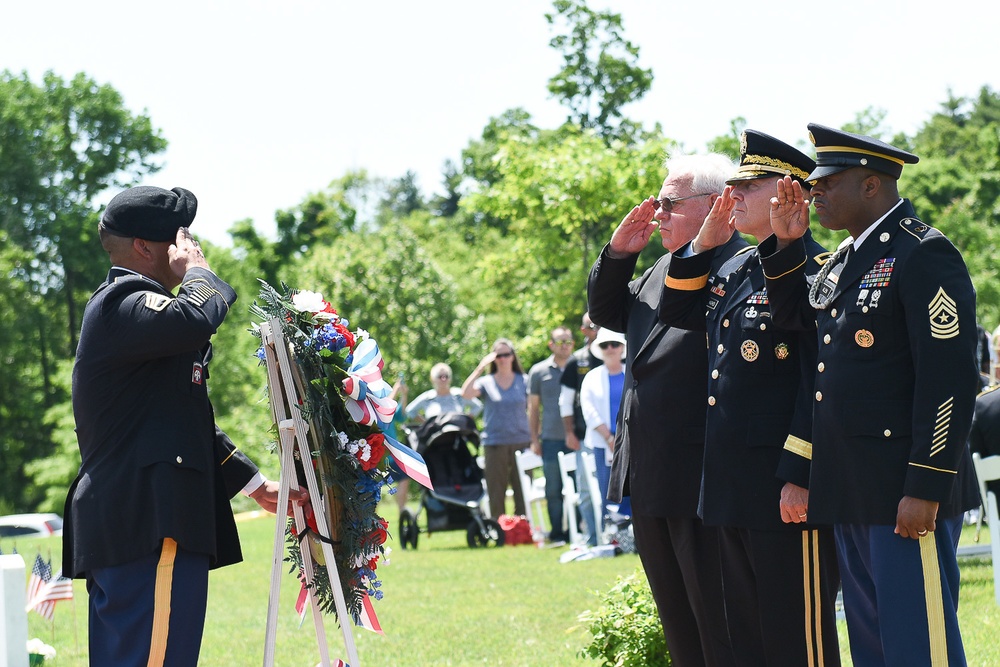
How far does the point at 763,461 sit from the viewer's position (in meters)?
4.40

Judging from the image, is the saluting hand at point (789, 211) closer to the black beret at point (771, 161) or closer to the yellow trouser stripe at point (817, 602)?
the black beret at point (771, 161)

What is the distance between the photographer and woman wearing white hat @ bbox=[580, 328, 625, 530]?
11469 mm

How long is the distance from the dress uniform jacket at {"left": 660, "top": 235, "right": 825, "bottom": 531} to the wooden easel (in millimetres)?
1474

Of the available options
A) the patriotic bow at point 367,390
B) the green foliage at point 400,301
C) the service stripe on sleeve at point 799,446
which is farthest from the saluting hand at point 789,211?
the green foliage at point 400,301

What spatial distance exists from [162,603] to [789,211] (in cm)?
257

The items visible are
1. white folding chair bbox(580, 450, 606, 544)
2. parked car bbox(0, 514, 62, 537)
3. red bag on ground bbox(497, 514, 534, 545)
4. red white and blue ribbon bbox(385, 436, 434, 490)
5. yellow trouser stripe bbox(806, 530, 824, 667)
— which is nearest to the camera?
yellow trouser stripe bbox(806, 530, 824, 667)

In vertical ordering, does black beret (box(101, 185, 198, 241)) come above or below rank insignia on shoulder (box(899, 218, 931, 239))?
above

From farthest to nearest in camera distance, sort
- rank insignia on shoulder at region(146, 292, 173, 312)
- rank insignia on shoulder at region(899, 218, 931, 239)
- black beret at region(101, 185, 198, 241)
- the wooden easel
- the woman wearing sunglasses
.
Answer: the woman wearing sunglasses, the wooden easel, black beret at region(101, 185, 198, 241), rank insignia on shoulder at region(146, 292, 173, 312), rank insignia on shoulder at region(899, 218, 931, 239)

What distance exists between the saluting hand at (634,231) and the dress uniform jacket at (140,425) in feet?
5.41

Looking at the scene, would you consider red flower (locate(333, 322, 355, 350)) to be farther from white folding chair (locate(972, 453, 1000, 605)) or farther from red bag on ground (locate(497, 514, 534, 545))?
red bag on ground (locate(497, 514, 534, 545))

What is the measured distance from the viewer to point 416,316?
2875 centimetres

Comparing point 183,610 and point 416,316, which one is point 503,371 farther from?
point 416,316

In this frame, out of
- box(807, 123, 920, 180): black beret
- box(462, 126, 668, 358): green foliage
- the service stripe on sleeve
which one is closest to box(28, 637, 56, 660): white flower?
the service stripe on sleeve

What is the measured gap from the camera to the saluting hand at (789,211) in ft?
13.6
